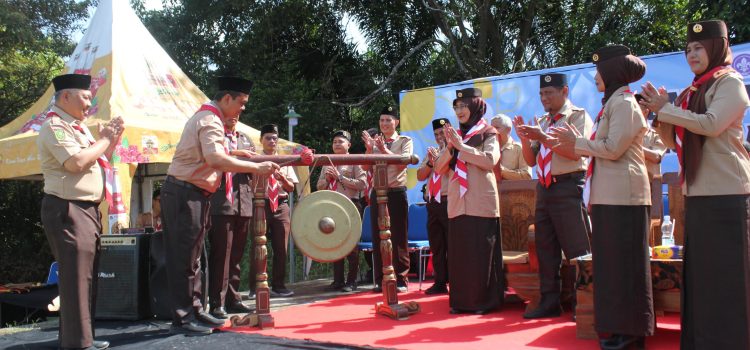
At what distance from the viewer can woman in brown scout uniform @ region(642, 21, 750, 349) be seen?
10.3 feet

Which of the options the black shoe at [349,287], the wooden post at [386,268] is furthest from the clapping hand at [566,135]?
the black shoe at [349,287]

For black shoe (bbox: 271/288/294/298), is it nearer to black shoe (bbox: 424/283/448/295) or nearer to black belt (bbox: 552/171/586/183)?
black shoe (bbox: 424/283/448/295)

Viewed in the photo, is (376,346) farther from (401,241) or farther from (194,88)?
(194,88)

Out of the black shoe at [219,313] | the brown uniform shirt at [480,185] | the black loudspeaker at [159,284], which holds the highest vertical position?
the brown uniform shirt at [480,185]

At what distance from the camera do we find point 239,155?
4875 millimetres

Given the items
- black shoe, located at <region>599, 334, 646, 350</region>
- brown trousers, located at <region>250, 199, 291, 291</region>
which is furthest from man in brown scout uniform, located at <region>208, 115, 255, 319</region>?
black shoe, located at <region>599, 334, 646, 350</region>

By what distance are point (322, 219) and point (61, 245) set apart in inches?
71.5

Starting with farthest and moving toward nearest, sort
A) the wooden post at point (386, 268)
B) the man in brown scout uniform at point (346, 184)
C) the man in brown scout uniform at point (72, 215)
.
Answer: the man in brown scout uniform at point (346, 184), the wooden post at point (386, 268), the man in brown scout uniform at point (72, 215)

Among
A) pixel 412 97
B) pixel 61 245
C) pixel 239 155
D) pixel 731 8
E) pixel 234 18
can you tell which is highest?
pixel 234 18

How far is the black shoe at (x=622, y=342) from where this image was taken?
11.6ft

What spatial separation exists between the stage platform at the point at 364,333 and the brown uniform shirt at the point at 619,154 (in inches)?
35.4

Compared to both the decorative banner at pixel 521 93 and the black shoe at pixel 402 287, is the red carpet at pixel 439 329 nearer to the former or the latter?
the black shoe at pixel 402 287

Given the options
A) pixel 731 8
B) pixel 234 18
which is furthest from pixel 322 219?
pixel 234 18

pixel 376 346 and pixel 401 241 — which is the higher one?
pixel 401 241
